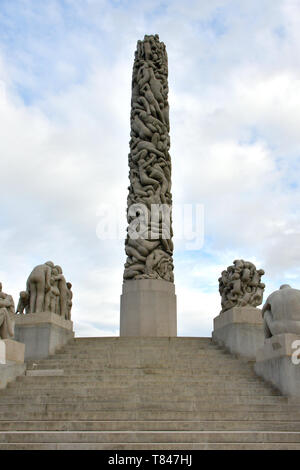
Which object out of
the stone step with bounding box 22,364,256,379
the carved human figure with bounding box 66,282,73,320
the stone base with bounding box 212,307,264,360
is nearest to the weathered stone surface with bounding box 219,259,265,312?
the stone base with bounding box 212,307,264,360

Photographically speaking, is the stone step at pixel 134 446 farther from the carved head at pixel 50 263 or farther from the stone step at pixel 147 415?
the carved head at pixel 50 263

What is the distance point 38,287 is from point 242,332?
545cm

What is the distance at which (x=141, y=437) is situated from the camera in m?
6.62

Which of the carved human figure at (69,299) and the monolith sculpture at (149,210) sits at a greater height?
the monolith sculpture at (149,210)

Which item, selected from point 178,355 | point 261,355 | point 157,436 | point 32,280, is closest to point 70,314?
point 32,280

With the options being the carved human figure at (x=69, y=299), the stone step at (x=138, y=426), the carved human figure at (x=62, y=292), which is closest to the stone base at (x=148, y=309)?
the carved human figure at (x=69, y=299)

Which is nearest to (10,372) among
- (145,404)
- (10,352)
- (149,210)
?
(10,352)

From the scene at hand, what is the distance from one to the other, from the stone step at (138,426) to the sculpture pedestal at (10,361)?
2220 millimetres

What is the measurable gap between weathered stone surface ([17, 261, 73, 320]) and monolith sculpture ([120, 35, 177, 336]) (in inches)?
125

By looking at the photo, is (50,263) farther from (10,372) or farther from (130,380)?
(130,380)

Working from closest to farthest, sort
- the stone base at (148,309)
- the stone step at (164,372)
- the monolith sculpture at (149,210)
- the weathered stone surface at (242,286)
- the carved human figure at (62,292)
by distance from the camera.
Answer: the stone step at (164,372)
the weathered stone surface at (242,286)
the carved human figure at (62,292)
the stone base at (148,309)
the monolith sculpture at (149,210)

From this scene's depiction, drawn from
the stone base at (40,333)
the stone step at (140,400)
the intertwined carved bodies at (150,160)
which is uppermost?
the intertwined carved bodies at (150,160)

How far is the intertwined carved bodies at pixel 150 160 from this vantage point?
1648 centimetres

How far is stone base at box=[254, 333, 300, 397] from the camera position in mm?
9000
